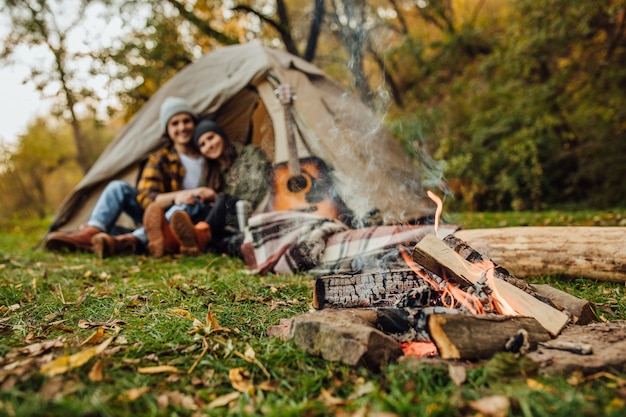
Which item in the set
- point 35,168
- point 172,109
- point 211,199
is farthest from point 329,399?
point 35,168

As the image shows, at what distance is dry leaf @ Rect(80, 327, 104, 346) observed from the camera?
5.23 feet

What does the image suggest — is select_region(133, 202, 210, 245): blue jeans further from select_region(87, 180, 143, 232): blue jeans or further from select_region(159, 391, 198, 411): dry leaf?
select_region(159, 391, 198, 411): dry leaf

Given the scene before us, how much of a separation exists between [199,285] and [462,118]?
7.15 m

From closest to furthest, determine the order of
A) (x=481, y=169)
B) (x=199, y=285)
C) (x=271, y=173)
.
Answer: (x=199, y=285) → (x=271, y=173) → (x=481, y=169)

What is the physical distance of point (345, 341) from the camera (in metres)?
1.40

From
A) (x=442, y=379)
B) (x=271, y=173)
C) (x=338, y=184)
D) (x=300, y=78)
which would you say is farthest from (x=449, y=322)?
(x=300, y=78)

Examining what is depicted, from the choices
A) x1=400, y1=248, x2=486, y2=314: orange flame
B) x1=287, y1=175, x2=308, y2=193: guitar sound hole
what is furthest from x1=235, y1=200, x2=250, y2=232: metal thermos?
x1=400, y1=248, x2=486, y2=314: orange flame

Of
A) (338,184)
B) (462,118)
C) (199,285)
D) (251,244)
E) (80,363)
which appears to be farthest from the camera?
(462,118)

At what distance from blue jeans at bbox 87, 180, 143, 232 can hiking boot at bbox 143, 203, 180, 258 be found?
683 mm

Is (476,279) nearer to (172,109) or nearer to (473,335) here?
(473,335)

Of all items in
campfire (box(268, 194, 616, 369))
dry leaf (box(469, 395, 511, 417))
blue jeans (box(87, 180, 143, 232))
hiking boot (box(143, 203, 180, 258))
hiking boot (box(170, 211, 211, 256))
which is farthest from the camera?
blue jeans (box(87, 180, 143, 232))

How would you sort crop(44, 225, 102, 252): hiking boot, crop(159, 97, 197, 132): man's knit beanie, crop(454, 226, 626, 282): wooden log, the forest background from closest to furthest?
crop(454, 226, 626, 282): wooden log
crop(44, 225, 102, 252): hiking boot
crop(159, 97, 197, 132): man's knit beanie
the forest background

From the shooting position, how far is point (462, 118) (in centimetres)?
818

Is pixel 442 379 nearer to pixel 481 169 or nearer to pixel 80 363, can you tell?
pixel 80 363
